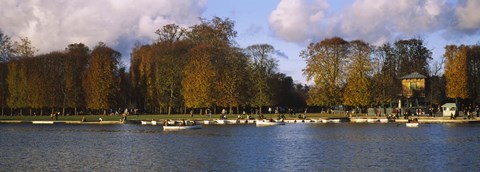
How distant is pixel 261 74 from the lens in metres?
103

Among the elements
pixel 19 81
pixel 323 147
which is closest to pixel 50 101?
pixel 19 81

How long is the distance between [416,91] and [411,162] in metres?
67.0

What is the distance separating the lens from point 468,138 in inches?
2092

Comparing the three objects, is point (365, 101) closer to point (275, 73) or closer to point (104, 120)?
point (275, 73)

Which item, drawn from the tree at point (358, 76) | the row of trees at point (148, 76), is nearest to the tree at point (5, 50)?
the row of trees at point (148, 76)

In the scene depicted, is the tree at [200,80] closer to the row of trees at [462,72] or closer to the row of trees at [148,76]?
the row of trees at [148,76]

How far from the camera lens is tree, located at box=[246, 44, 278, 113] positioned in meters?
101

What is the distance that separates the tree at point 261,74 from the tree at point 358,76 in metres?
13.7

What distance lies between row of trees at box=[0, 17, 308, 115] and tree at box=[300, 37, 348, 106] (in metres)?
9.19

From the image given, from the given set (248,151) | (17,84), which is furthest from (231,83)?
(248,151)

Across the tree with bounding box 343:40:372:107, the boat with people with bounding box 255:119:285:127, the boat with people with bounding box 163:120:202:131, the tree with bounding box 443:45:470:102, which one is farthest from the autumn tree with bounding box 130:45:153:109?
the tree with bounding box 443:45:470:102

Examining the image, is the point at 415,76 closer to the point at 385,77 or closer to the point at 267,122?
the point at 385,77

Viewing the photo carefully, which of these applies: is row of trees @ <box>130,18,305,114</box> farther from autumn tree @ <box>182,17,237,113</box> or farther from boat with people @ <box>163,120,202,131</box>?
boat with people @ <box>163,120,202,131</box>

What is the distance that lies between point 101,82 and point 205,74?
602 inches
